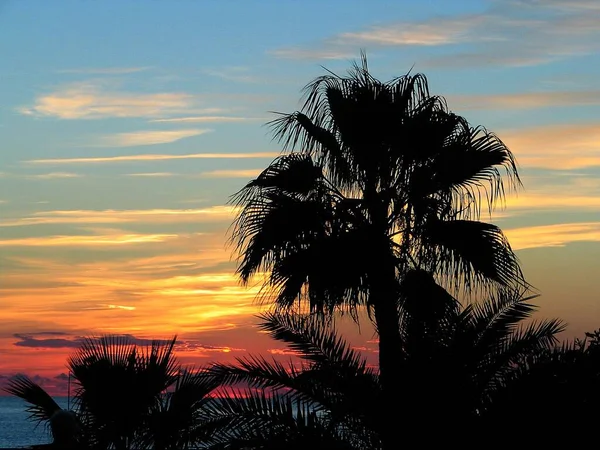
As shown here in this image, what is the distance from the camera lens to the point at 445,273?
15.2 metres

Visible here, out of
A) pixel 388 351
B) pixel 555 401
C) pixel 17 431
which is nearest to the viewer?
pixel 555 401

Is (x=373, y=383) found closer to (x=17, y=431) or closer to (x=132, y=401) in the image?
(x=132, y=401)

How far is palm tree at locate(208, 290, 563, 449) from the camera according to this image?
12055 mm

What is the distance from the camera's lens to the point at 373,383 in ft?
41.7

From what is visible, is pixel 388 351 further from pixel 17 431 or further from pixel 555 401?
pixel 17 431

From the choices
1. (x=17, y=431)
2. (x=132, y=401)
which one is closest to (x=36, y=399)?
(x=132, y=401)

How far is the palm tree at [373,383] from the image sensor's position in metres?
12.1

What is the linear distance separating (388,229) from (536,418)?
463 cm

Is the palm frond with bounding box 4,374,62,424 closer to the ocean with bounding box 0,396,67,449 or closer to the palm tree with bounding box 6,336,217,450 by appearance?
the palm tree with bounding box 6,336,217,450

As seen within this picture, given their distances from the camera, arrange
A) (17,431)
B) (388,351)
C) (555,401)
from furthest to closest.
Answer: (17,431)
(388,351)
(555,401)

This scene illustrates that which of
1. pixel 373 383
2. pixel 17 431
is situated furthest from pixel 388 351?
pixel 17 431

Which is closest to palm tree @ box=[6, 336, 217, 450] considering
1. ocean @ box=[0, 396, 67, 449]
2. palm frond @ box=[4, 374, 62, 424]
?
palm frond @ box=[4, 374, 62, 424]

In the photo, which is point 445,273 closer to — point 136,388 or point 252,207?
point 252,207

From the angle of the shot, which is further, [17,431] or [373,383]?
[17,431]
